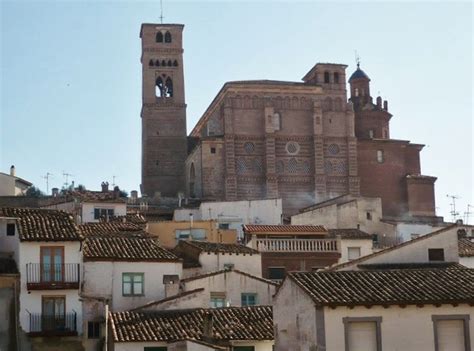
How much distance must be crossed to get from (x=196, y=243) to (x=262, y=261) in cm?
340

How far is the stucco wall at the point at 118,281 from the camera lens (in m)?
38.3

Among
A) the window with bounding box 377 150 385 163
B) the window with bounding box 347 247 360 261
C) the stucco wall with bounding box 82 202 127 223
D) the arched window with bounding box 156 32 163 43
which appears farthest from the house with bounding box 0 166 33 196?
the window with bounding box 377 150 385 163

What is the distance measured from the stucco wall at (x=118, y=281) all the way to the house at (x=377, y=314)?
1094 centimetres

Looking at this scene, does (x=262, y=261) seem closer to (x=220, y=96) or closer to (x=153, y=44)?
(x=220, y=96)

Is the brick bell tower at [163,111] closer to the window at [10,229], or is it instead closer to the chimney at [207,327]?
the window at [10,229]

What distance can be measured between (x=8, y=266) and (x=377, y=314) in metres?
15.8

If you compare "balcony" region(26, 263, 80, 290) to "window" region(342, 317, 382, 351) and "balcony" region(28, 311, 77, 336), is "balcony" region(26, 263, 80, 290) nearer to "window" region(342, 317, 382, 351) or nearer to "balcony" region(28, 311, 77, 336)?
"balcony" region(28, 311, 77, 336)

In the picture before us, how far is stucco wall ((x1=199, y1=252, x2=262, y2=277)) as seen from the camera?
43.2 m

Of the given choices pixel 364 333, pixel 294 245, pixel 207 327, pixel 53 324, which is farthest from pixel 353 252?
pixel 364 333

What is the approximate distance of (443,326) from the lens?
1087 inches

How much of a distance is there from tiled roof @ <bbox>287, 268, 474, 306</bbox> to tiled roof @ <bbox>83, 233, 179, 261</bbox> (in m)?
11.4

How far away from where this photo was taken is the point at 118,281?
38.6 meters

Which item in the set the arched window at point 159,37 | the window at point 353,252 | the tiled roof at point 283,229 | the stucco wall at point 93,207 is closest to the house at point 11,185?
the stucco wall at point 93,207

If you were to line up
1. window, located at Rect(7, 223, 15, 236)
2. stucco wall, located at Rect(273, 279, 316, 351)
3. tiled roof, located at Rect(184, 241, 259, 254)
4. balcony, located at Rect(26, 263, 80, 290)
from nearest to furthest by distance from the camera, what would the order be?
stucco wall, located at Rect(273, 279, 316, 351) → balcony, located at Rect(26, 263, 80, 290) → window, located at Rect(7, 223, 15, 236) → tiled roof, located at Rect(184, 241, 259, 254)
